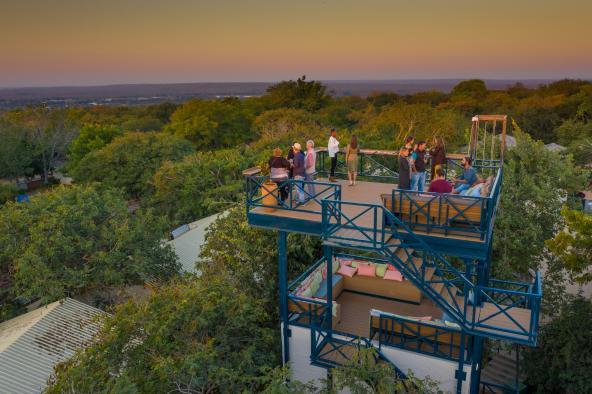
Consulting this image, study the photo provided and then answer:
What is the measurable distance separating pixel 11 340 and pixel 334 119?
211ft

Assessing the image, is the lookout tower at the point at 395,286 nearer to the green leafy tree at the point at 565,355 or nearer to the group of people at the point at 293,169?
the group of people at the point at 293,169

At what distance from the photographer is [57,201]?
22109 millimetres

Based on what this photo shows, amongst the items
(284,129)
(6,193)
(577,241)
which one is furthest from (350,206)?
(6,193)

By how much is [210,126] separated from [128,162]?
2592 centimetres

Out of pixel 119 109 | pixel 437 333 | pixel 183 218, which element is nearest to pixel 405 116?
pixel 183 218

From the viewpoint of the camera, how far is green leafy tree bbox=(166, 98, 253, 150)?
6781cm

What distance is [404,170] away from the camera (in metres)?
11.2

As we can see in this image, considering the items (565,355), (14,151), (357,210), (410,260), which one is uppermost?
(357,210)

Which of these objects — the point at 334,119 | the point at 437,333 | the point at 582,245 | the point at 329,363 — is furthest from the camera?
the point at 334,119

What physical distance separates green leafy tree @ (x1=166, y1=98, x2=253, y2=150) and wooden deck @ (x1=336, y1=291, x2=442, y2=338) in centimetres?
5546

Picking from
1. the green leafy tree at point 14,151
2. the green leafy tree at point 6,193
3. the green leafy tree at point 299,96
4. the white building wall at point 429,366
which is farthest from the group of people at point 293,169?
the green leafy tree at point 299,96

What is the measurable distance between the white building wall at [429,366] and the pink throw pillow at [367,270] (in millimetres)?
3299

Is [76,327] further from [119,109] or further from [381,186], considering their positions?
[119,109]

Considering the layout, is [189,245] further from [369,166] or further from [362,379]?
[362,379]
